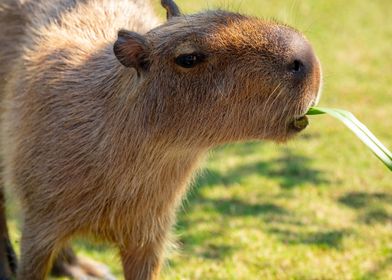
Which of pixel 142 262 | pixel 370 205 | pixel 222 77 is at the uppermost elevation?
pixel 222 77

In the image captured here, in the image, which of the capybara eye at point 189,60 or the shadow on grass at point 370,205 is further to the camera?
the shadow on grass at point 370,205

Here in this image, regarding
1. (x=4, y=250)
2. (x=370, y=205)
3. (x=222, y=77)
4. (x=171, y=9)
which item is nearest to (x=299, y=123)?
(x=222, y=77)

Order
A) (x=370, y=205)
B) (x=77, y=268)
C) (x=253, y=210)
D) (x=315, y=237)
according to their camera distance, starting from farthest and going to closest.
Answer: (x=370, y=205) < (x=253, y=210) < (x=315, y=237) < (x=77, y=268)

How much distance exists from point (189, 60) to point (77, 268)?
2284mm

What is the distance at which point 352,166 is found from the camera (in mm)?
7398

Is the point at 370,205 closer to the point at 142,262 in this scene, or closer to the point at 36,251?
the point at 142,262

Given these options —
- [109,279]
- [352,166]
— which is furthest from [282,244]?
[352,166]

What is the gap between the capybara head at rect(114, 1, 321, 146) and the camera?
145 inches

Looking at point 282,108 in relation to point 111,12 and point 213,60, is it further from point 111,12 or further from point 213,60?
point 111,12

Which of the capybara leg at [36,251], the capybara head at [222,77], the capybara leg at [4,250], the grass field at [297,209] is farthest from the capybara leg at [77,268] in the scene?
the capybara head at [222,77]

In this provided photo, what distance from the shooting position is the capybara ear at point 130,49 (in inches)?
151

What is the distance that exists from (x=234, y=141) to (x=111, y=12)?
1.41 meters

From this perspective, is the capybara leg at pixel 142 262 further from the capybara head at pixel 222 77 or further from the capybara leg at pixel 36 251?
the capybara head at pixel 222 77

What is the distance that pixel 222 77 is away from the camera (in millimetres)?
3756
